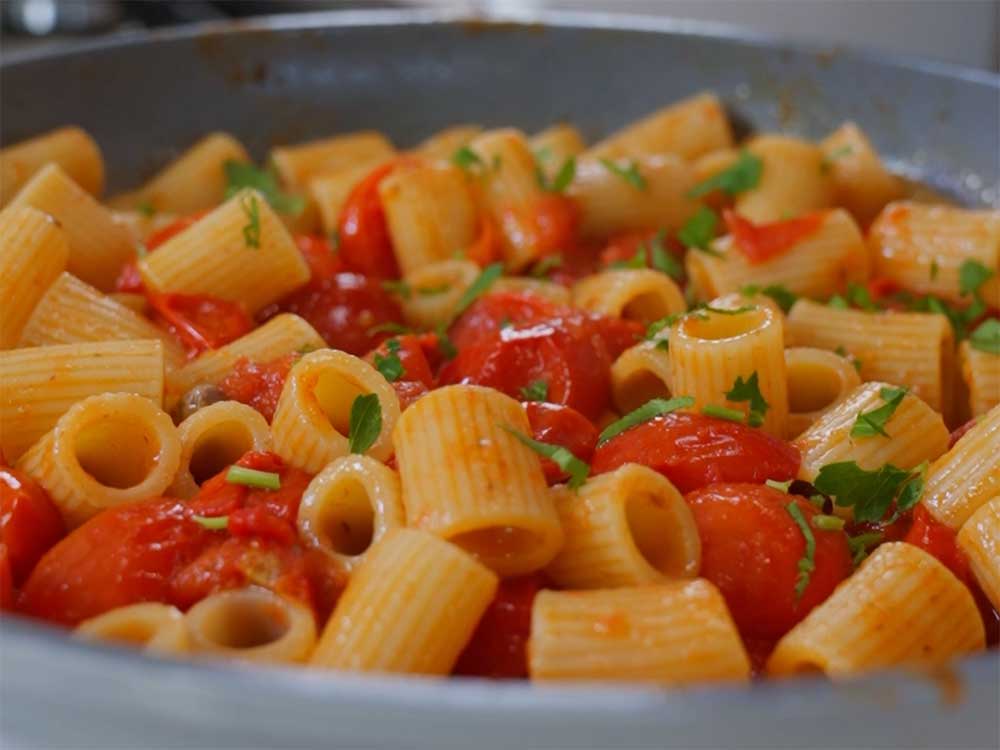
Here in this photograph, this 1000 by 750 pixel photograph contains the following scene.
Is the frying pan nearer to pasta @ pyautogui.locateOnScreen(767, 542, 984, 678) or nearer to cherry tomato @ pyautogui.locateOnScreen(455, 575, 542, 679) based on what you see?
pasta @ pyautogui.locateOnScreen(767, 542, 984, 678)

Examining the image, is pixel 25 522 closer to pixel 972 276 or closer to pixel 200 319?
pixel 200 319

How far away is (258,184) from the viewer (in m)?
3.41

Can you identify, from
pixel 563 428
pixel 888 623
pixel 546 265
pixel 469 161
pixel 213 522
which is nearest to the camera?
pixel 888 623

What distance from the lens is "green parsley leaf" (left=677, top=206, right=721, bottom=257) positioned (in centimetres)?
299

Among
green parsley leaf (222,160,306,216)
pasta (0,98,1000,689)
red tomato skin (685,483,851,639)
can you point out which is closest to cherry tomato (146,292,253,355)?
pasta (0,98,1000,689)

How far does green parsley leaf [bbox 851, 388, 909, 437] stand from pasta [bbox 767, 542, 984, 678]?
0.32 m

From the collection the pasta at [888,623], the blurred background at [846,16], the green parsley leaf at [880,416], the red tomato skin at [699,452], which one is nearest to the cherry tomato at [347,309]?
the red tomato skin at [699,452]

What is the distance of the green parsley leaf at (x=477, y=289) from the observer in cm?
283

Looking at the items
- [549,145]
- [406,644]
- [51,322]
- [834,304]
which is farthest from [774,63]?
[406,644]

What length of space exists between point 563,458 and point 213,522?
21.1 inches

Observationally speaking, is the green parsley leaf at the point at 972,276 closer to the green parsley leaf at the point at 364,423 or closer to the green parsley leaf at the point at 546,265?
the green parsley leaf at the point at 546,265

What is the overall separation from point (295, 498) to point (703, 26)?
2221 millimetres

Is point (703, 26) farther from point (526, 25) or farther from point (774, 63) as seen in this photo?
point (526, 25)

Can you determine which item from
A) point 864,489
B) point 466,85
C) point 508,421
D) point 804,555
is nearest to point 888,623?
point 804,555
